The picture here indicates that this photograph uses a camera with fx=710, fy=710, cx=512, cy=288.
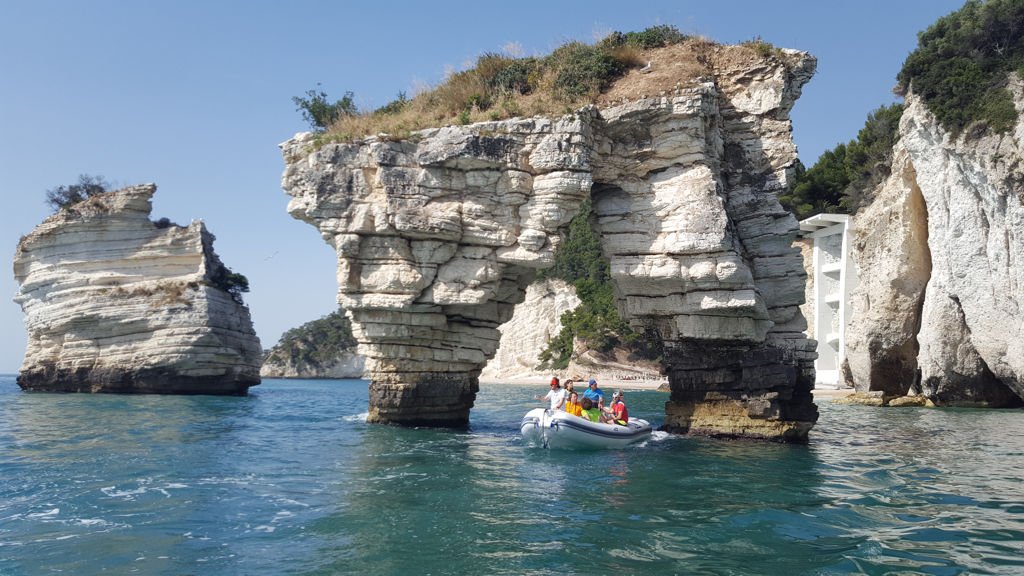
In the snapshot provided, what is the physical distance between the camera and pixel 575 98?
18.1 m

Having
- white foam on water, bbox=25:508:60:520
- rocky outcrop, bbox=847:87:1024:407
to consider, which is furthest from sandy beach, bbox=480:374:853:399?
white foam on water, bbox=25:508:60:520

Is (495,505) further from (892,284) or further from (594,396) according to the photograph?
(892,284)

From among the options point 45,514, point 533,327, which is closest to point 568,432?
point 45,514

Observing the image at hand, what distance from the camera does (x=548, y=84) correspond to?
742 inches

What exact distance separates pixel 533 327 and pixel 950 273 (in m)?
45.5

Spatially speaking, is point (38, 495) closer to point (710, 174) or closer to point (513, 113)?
point (513, 113)

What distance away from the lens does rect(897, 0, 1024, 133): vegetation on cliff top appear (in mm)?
26156

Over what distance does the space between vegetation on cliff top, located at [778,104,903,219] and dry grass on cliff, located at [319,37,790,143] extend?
21.0 m

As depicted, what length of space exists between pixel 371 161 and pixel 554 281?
53.6 metres

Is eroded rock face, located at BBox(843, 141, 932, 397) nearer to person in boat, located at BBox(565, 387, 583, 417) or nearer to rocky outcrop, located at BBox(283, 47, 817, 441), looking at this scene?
rocky outcrop, located at BBox(283, 47, 817, 441)

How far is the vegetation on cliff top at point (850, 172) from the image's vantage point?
37219 mm

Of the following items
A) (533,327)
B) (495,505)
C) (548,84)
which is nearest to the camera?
(495,505)

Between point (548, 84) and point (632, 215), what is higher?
point (548, 84)

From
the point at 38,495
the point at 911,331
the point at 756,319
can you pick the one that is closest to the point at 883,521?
the point at 756,319
